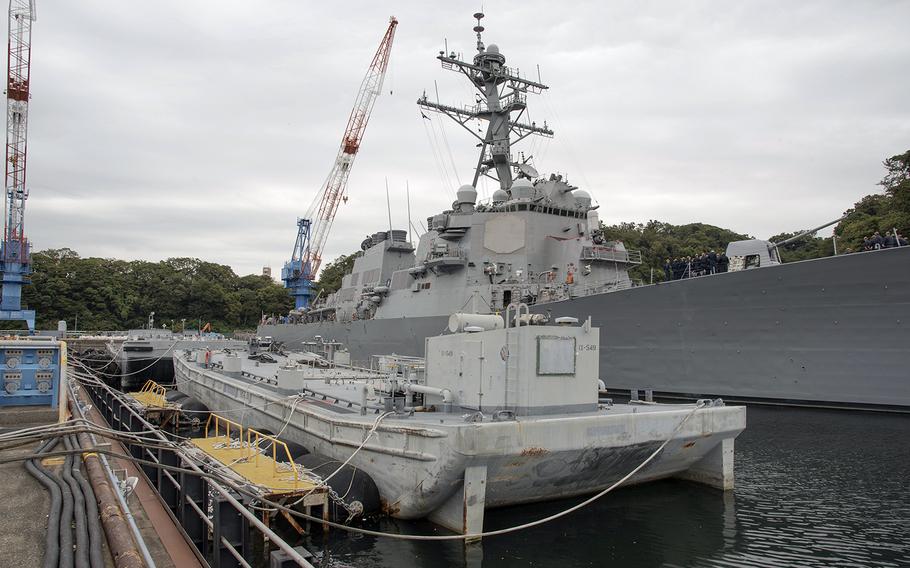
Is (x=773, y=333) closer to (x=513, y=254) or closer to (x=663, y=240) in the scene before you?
(x=513, y=254)

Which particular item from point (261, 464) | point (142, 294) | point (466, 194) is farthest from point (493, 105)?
point (142, 294)

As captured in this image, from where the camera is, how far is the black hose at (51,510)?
12.5 ft

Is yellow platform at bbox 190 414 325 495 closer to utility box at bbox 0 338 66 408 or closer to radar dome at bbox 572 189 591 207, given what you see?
utility box at bbox 0 338 66 408

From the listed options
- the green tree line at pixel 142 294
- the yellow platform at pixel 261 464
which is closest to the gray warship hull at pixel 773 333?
the yellow platform at pixel 261 464

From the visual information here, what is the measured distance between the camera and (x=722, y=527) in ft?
28.2

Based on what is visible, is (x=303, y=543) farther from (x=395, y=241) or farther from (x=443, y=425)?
(x=395, y=241)

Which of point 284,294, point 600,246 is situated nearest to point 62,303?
point 284,294

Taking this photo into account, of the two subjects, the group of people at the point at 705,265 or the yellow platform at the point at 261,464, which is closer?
the yellow platform at the point at 261,464

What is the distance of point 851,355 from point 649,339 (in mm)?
5370

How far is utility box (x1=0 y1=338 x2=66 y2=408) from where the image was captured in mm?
Answer: 8750

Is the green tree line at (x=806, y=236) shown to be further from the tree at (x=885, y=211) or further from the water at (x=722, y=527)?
the water at (x=722, y=527)

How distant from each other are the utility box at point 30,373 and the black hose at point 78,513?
134 inches

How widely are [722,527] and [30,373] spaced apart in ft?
34.1

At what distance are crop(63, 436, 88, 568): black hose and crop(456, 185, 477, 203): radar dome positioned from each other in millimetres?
19992
